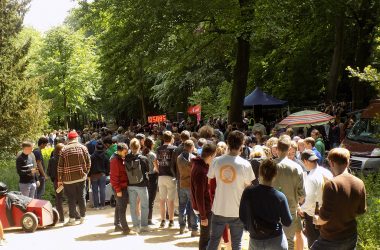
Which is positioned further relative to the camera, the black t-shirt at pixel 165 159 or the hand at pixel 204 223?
the black t-shirt at pixel 165 159

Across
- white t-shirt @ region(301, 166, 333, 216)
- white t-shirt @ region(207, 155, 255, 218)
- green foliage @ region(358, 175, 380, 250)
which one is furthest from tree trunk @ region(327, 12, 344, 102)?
white t-shirt @ region(207, 155, 255, 218)

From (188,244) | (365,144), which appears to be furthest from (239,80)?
(188,244)

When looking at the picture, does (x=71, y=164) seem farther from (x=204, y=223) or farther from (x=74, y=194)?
(x=204, y=223)

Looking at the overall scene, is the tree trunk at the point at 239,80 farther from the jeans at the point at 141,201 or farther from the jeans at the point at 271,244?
the jeans at the point at 271,244

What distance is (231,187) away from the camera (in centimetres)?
622

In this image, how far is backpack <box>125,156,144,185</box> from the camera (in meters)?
9.26

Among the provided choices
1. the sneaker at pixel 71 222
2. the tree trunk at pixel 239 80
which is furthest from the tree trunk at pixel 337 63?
the sneaker at pixel 71 222

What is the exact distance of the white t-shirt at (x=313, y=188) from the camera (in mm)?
6496

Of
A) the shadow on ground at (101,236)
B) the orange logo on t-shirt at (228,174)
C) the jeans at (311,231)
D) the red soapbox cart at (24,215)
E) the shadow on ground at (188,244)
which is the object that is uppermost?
the orange logo on t-shirt at (228,174)

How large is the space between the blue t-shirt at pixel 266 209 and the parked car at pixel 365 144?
23.4ft

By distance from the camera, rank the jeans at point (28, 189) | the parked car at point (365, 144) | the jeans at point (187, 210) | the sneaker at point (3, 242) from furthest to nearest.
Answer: the parked car at point (365, 144), the jeans at point (28, 189), the jeans at point (187, 210), the sneaker at point (3, 242)

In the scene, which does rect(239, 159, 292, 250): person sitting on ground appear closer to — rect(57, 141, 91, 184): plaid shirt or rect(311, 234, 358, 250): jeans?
rect(311, 234, 358, 250): jeans

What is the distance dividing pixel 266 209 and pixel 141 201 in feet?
15.6

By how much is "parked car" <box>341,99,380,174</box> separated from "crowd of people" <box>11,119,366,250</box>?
1.81 metres
